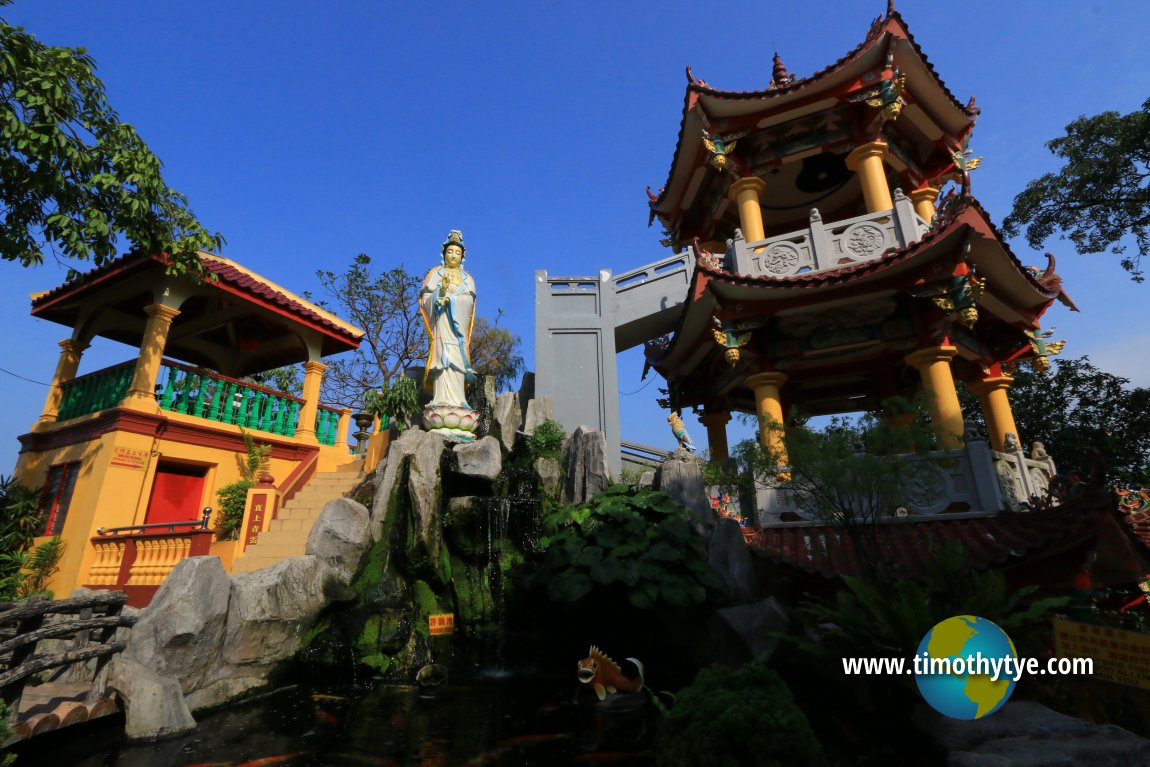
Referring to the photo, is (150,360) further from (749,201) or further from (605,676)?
(749,201)

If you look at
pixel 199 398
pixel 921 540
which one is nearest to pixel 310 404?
pixel 199 398

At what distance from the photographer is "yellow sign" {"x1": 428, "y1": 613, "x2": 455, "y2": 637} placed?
763 centimetres

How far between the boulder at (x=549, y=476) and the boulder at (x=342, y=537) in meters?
2.94

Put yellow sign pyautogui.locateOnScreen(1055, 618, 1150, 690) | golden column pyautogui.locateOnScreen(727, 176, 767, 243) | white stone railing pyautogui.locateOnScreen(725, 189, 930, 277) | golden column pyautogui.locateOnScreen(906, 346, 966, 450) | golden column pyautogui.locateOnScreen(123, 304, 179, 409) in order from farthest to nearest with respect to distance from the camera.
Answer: golden column pyautogui.locateOnScreen(727, 176, 767, 243), golden column pyautogui.locateOnScreen(123, 304, 179, 409), white stone railing pyautogui.locateOnScreen(725, 189, 930, 277), golden column pyautogui.locateOnScreen(906, 346, 966, 450), yellow sign pyautogui.locateOnScreen(1055, 618, 1150, 690)

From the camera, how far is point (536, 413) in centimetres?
1173

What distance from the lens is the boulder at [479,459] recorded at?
28.9 feet

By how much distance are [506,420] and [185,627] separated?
609cm

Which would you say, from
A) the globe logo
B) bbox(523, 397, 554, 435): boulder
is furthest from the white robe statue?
the globe logo

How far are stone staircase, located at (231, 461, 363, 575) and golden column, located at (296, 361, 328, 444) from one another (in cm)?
147

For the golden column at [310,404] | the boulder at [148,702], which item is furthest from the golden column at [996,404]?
the golden column at [310,404]

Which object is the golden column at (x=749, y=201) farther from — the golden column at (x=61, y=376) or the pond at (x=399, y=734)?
the golden column at (x=61, y=376)

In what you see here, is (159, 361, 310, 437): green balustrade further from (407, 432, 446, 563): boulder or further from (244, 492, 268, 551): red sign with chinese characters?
(407, 432, 446, 563): boulder

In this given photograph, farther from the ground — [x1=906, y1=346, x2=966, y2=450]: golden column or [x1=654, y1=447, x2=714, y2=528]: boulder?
[x1=906, y1=346, x2=966, y2=450]: golden column

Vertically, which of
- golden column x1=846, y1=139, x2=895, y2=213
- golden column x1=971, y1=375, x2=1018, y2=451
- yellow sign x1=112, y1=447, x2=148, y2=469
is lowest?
yellow sign x1=112, y1=447, x2=148, y2=469
